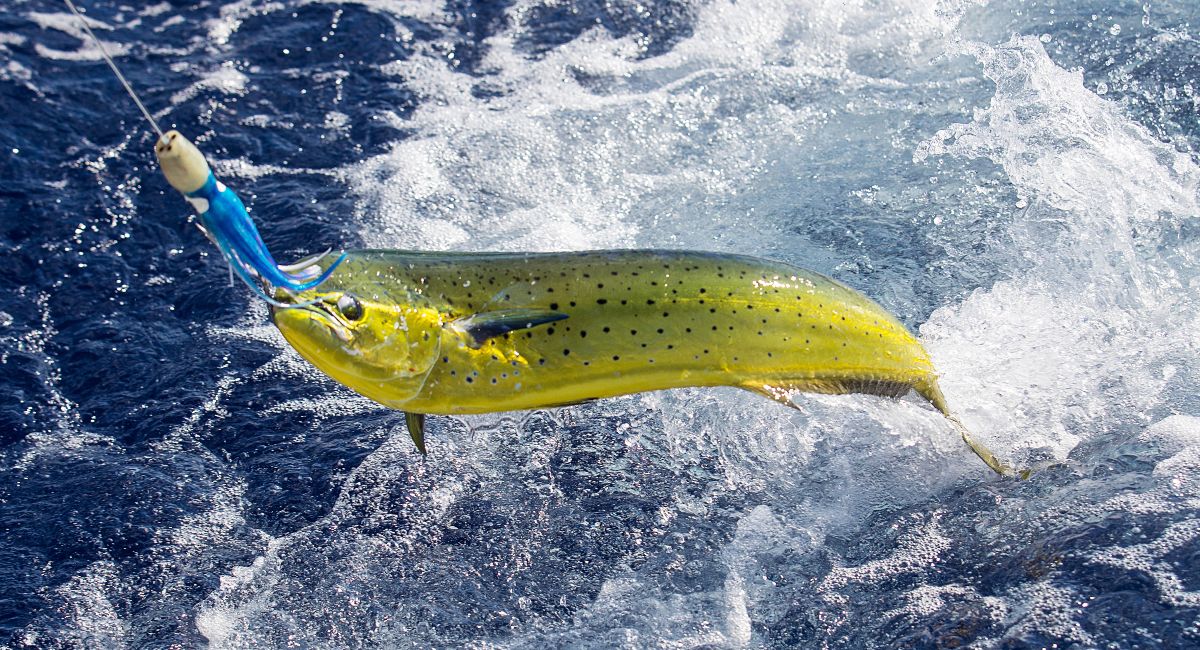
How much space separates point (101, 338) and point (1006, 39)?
5.71 m

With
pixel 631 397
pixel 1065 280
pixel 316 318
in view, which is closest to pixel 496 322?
pixel 316 318

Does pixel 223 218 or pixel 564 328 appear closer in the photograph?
pixel 223 218

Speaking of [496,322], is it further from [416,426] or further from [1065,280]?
[1065,280]

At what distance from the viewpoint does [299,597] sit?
3.46 meters

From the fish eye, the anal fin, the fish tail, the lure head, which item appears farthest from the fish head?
the fish tail

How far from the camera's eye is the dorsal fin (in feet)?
9.15

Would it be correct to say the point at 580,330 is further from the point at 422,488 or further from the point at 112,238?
the point at 112,238

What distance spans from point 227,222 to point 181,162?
0.28 metres

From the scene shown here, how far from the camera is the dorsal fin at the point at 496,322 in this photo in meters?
2.79

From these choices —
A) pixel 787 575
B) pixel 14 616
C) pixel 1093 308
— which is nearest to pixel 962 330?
pixel 1093 308

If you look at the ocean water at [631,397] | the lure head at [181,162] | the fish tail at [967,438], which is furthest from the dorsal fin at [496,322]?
the fish tail at [967,438]

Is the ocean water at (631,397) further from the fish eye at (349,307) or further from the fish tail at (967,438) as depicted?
the fish eye at (349,307)

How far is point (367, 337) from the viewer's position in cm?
272

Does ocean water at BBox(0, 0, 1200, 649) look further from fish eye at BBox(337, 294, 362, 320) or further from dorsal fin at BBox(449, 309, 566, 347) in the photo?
fish eye at BBox(337, 294, 362, 320)
